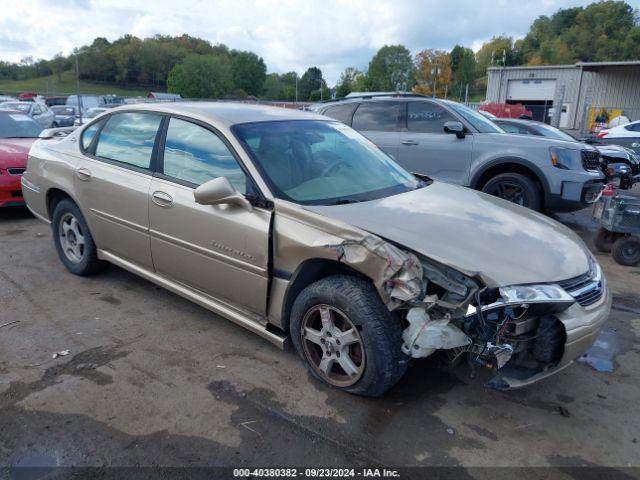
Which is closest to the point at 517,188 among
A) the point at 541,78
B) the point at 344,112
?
the point at 344,112

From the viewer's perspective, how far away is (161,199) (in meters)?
3.67

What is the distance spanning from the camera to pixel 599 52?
3287 inches

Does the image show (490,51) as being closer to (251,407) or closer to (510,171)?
(510,171)

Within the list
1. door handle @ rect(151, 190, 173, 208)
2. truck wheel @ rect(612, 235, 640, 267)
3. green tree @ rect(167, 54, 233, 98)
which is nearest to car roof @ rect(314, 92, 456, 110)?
truck wheel @ rect(612, 235, 640, 267)

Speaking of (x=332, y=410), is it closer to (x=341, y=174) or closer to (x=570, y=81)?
(x=341, y=174)

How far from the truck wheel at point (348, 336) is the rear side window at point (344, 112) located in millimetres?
5683

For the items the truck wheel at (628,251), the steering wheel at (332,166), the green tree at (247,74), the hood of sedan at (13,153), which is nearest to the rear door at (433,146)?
the truck wheel at (628,251)

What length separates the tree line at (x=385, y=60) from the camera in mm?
78688

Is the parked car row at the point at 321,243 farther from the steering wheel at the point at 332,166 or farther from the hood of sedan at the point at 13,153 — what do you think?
the hood of sedan at the point at 13,153

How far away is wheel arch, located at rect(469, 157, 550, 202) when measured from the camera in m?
6.86

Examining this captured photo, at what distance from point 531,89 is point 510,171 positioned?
131 ft

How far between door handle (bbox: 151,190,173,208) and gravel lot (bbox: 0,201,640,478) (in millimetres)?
968

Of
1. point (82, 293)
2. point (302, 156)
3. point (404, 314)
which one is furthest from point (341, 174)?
point (82, 293)

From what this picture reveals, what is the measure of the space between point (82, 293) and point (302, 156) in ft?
8.07
